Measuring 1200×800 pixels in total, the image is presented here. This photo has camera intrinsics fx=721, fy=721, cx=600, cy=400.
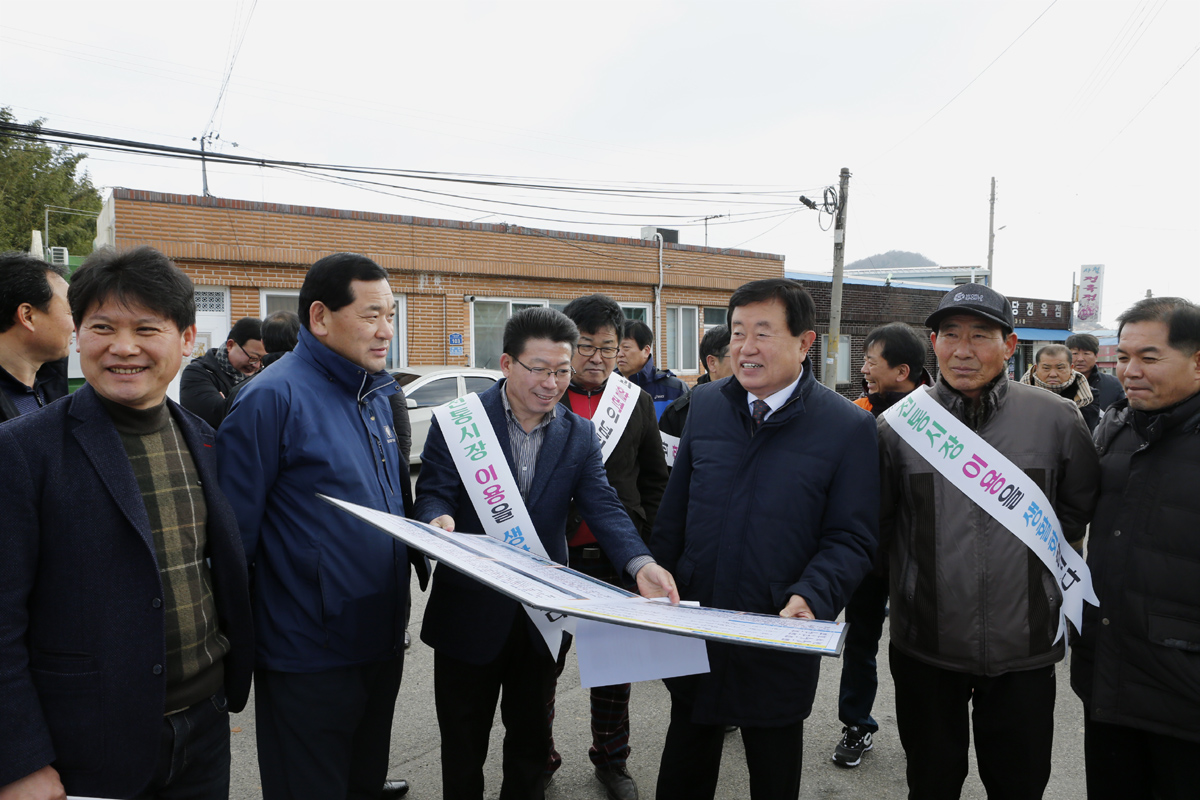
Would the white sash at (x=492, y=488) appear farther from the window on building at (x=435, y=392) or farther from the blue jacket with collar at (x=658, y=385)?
the window on building at (x=435, y=392)

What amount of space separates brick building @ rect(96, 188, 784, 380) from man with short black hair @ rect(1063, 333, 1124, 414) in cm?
698

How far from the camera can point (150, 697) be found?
155 centimetres

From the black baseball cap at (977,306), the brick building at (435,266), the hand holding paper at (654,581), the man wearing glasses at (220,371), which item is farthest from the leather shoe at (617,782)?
the brick building at (435,266)

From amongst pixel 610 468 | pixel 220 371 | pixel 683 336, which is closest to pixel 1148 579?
pixel 610 468

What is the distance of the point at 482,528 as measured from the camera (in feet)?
8.02

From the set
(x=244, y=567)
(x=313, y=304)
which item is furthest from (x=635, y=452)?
(x=244, y=567)

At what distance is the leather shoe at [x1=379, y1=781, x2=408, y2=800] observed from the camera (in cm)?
303

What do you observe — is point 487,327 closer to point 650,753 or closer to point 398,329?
point 398,329

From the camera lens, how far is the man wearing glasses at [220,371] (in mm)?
4113

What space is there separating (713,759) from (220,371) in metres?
3.70

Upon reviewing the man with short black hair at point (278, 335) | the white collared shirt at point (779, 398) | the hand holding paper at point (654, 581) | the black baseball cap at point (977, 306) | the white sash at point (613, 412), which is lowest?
the hand holding paper at point (654, 581)

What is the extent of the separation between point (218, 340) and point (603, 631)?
1246 centimetres

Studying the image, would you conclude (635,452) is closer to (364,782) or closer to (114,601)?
(364,782)

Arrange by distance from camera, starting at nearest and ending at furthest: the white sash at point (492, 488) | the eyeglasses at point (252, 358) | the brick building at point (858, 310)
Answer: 1. the white sash at point (492, 488)
2. the eyeglasses at point (252, 358)
3. the brick building at point (858, 310)
